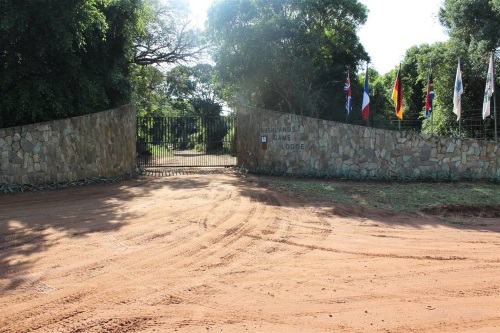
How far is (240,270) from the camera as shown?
479 cm

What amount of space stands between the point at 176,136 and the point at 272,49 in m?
5.40

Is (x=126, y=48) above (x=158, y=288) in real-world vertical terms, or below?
above

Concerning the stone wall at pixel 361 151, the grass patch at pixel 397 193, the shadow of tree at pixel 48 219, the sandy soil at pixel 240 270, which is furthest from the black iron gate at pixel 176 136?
the sandy soil at pixel 240 270

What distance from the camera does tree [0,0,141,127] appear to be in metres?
10.3

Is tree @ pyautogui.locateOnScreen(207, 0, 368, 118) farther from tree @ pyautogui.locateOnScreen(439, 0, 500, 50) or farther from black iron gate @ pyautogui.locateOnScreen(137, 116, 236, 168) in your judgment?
tree @ pyautogui.locateOnScreen(439, 0, 500, 50)

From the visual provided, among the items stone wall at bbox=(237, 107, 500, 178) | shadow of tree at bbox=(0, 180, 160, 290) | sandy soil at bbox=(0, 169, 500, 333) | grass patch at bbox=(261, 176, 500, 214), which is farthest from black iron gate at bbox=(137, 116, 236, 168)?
sandy soil at bbox=(0, 169, 500, 333)

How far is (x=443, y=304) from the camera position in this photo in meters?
3.83

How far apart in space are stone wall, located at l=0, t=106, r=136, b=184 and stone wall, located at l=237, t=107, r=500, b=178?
16.6 feet

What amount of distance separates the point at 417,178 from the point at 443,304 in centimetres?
899

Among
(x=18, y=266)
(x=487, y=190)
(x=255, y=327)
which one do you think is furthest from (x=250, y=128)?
(x=255, y=327)

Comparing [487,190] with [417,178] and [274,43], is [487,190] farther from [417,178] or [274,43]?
[274,43]

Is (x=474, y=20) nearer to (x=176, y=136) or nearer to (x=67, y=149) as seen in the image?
(x=176, y=136)

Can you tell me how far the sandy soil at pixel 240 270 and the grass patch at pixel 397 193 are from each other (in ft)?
3.27

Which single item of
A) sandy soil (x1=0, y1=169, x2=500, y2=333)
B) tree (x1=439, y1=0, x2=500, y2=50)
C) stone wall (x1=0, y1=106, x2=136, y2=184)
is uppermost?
tree (x1=439, y1=0, x2=500, y2=50)
